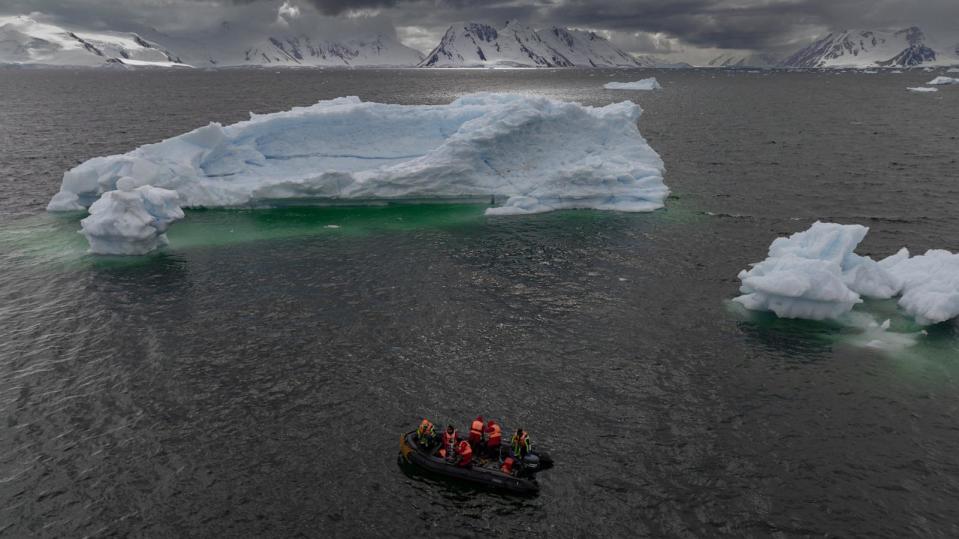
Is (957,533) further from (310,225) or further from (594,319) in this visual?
(310,225)

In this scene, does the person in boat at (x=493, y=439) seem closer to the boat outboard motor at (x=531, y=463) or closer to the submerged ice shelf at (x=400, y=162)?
the boat outboard motor at (x=531, y=463)

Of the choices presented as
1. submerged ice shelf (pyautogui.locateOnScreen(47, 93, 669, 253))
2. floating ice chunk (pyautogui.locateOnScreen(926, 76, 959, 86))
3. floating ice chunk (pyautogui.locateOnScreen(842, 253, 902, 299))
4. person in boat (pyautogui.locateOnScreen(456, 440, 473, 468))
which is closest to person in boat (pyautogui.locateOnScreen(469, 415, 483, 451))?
person in boat (pyautogui.locateOnScreen(456, 440, 473, 468))

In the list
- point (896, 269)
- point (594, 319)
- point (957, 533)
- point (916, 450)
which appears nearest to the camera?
point (957, 533)

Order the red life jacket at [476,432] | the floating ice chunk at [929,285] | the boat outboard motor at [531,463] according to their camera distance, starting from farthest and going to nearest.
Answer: the floating ice chunk at [929,285], the red life jacket at [476,432], the boat outboard motor at [531,463]

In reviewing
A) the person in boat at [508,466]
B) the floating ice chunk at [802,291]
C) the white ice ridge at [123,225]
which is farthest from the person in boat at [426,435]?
the white ice ridge at [123,225]

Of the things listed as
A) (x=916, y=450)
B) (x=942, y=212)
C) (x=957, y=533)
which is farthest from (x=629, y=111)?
(x=957, y=533)

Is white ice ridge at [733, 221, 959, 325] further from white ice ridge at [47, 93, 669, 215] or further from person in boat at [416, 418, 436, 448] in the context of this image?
person in boat at [416, 418, 436, 448]

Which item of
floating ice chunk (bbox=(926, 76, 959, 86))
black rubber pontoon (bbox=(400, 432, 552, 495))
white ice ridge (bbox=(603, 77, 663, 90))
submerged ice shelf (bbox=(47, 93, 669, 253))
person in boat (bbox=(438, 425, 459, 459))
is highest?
floating ice chunk (bbox=(926, 76, 959, 86))
